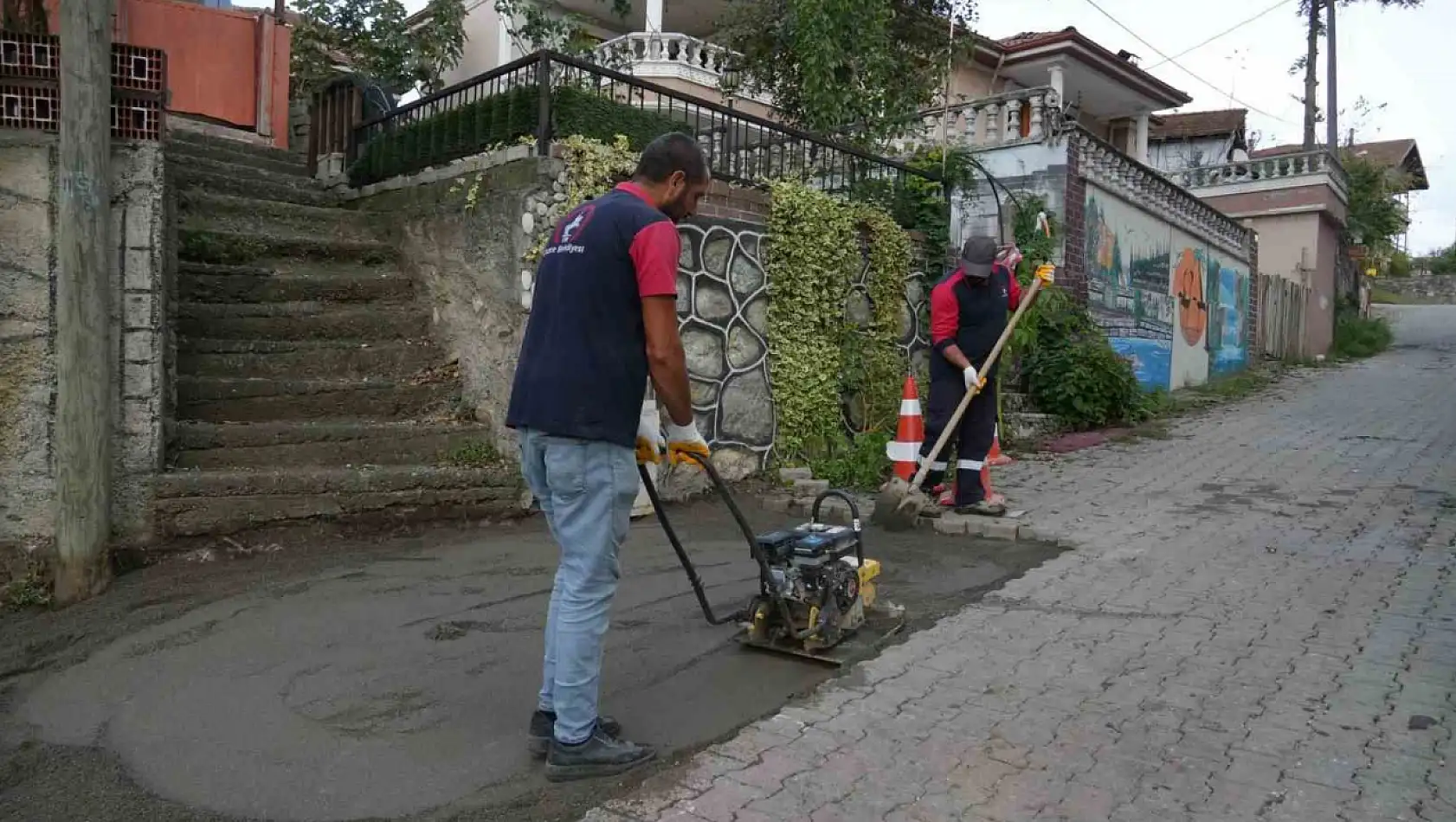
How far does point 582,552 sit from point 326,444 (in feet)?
12.5

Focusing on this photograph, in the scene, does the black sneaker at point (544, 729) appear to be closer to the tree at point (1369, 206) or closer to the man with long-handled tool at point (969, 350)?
the man with long-handled tool at point (969, 350)

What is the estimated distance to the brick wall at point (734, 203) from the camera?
7477mm

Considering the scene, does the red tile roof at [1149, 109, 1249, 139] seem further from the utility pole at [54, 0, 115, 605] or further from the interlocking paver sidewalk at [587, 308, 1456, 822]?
the utility pole at [54, 0, 115, 605]

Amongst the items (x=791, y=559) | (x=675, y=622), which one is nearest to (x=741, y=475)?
(x=675, y=622)

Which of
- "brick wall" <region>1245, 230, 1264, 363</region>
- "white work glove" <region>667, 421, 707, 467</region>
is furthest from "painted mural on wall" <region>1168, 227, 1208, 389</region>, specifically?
"white work glove" <region>667, 421, 707, 467</region>

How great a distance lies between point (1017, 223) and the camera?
10609 mm

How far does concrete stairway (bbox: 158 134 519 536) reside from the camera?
18.3 ft

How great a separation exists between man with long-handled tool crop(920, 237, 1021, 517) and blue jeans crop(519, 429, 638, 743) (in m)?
4.03

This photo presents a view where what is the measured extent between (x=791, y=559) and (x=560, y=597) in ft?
3.62

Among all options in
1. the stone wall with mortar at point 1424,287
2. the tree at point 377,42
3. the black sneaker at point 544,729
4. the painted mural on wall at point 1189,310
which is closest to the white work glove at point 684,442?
the black sneaker at point 544,729

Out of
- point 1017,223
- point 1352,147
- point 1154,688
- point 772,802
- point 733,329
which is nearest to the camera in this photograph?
point 772,802

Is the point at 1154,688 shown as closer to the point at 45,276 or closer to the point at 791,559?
the point at 791,559

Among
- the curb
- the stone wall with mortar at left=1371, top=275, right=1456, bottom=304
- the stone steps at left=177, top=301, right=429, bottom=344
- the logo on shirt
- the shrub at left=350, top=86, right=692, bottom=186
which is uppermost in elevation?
the stone wall with mortar at left=1371, top=275, right=1456, bottom=304

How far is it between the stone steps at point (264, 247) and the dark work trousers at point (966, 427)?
4484 millimetres
